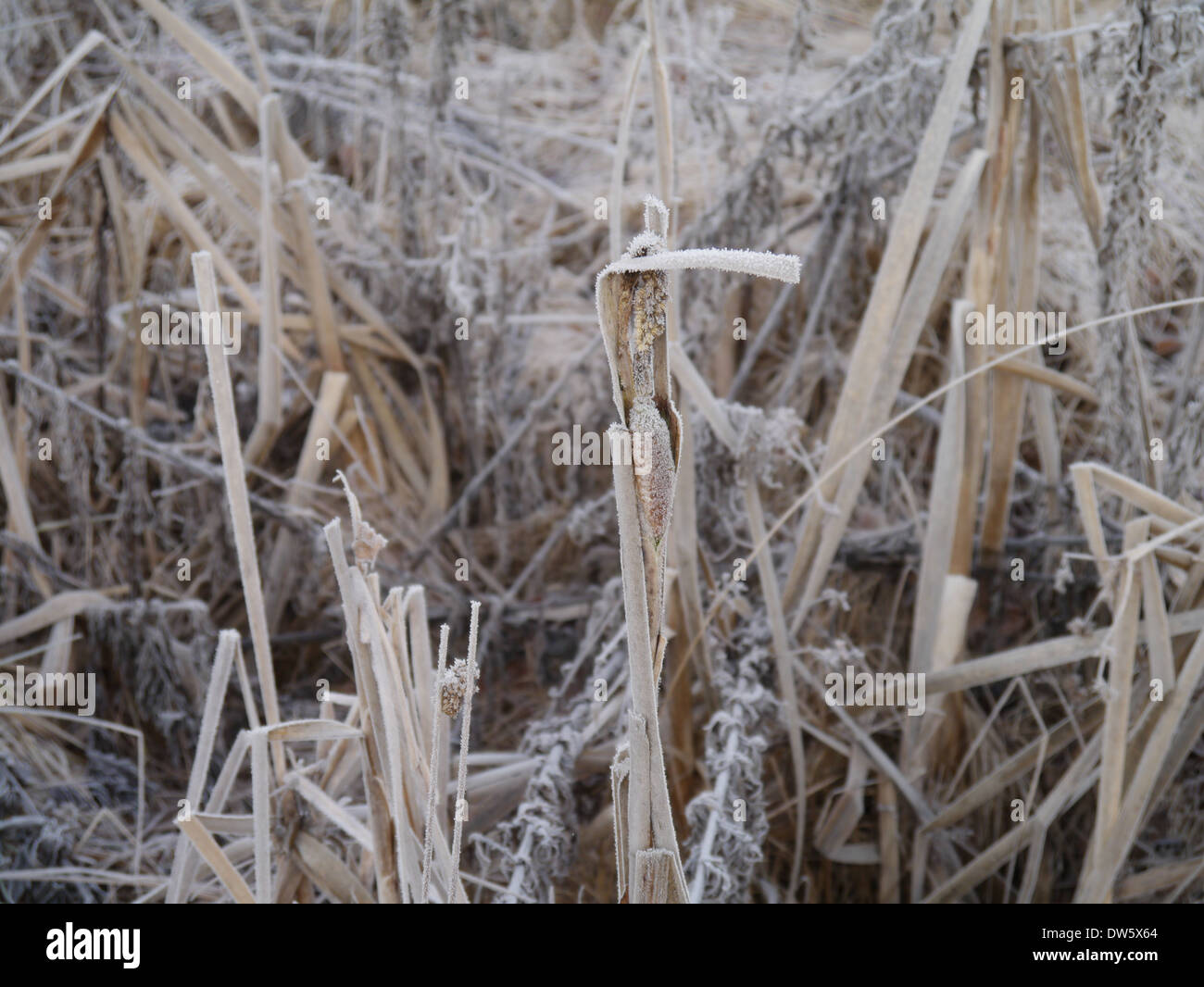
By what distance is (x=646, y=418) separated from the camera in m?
0.44

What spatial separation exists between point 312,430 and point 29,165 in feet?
1.73

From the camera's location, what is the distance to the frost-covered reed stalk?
406 mm

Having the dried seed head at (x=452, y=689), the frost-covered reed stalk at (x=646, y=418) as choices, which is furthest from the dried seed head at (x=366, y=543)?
the frost-covered reed stalk at (x=646, y=418)

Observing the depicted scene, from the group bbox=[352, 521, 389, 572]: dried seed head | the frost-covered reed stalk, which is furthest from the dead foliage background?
the frost-covered reed stalk

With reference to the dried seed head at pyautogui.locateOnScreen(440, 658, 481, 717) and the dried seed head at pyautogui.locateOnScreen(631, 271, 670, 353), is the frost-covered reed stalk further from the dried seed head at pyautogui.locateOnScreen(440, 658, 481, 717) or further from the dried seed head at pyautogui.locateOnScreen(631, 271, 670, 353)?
the dried seed head at pyautogui.locateOnScreen(440, 658, 481, 717)

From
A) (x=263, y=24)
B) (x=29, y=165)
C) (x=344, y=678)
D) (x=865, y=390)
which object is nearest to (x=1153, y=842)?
(x=865, y=390)

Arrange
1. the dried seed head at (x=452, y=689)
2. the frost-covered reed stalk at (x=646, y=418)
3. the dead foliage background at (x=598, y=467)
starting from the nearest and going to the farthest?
the frost-covered reed stalk at (x=646, y=418) < the dried seed head at (x=452, y=689) < the dead foliage background at (x=598, y=467)

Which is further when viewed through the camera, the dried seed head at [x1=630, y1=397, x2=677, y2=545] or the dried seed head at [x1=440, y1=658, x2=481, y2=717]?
the dried seed head at [x1=440, y1=658, x2=481, y2=717]

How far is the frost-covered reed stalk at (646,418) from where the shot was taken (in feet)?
1.33

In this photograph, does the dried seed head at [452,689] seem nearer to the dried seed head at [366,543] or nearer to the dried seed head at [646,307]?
the dried seed head at [366,543]

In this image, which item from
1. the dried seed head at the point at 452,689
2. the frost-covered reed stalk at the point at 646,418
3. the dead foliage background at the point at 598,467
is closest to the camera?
the frost-covered reed stalk at the point at 646,418

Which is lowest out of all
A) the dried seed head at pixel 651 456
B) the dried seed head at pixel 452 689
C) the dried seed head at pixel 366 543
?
the dried seed head at pixel 452 689

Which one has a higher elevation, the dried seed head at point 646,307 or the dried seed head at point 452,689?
the dried seed head at point 646,307

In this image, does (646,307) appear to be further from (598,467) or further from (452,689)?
(598,467)
